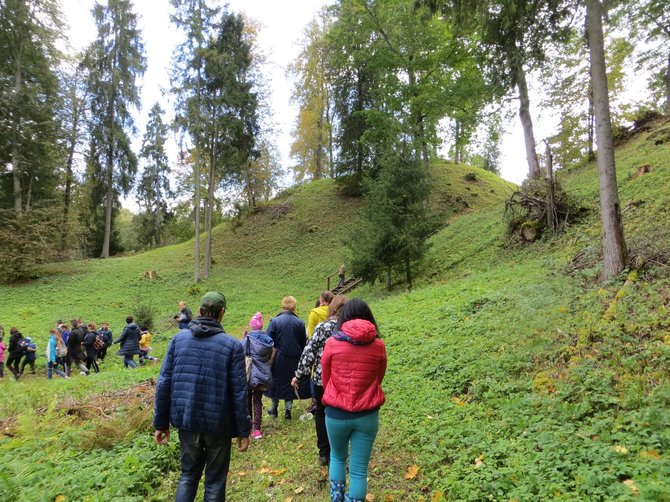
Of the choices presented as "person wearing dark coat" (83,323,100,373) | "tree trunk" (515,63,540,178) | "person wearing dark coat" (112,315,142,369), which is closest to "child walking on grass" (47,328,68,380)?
"person wearing dark coat" (83,323,100,373)

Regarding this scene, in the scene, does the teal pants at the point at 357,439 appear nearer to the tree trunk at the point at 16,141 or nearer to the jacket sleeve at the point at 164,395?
the jacket sleeve at the point at 164,395

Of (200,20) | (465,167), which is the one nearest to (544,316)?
(200,20)

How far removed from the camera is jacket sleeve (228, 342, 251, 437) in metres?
3.12

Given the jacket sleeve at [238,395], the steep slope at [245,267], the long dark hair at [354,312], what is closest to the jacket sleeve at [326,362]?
the long dark hair at [354,312]

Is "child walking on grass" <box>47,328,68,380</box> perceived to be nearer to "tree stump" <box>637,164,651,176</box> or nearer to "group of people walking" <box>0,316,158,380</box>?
"group of people walking" <box>0,316,158,380</box>

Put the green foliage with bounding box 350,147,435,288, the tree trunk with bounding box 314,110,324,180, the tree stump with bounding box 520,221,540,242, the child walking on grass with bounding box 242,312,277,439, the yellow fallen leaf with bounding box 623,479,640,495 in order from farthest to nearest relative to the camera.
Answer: the tree trunk with bounding box 314,110,324,180 → the green foliage with bounding box 350,147,435,288 → the tree stump with bounding box 520,221,540,242 → the child walking on grass with bounding box 242,312,277,439 → the yellow fallen leaf with bounding box 623,479,640,495

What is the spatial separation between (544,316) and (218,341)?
535 cm

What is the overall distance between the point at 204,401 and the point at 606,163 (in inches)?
291

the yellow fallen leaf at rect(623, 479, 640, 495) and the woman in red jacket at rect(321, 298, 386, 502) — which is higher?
the woman in red jacket at rect(321, 298, 386, 502)

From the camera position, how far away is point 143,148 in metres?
37.8

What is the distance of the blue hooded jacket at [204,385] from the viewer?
3.04 meters

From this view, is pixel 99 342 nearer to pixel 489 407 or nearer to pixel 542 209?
pixel 489 407

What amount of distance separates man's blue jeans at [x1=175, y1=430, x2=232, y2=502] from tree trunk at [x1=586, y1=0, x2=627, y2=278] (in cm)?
681

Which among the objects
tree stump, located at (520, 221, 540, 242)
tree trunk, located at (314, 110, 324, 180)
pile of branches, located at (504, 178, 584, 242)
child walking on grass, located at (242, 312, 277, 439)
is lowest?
child walking on grass, located at (242, 312, 277, 439)
